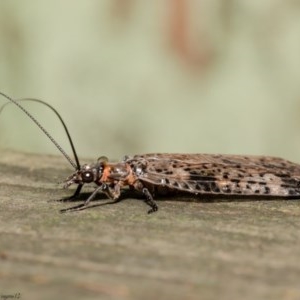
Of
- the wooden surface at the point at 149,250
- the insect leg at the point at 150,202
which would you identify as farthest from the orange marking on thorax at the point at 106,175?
the wooden surface at the point at 149,250

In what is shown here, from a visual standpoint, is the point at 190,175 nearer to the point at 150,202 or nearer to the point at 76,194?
the point at 76,194

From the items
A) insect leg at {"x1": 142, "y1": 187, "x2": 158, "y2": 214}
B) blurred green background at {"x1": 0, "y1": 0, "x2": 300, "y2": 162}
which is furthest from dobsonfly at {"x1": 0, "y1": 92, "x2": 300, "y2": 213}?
blurred green background at {"x1": 0, "y1": 0, "x2": 300, "y2": 162}

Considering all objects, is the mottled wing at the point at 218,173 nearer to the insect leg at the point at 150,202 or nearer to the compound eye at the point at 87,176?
the compound eye at the point at 87,176

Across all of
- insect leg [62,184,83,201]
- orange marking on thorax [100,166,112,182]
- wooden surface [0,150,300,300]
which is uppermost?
wooden surface [0,150,300,300]

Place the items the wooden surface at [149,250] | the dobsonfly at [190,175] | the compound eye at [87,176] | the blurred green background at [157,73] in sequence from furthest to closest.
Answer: the blurred green background at [157,73] < the compound eye at [87,176] < the dobsonfly at [190,175] < the wooden surface at [149,250]

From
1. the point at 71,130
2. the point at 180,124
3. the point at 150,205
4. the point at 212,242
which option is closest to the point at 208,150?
the point at 180,124

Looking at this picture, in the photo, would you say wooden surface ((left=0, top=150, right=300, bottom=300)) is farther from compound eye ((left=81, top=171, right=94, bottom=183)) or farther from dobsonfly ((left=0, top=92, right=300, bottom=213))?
compound eye ((left=81, top=171, right=94, bottom=183))
